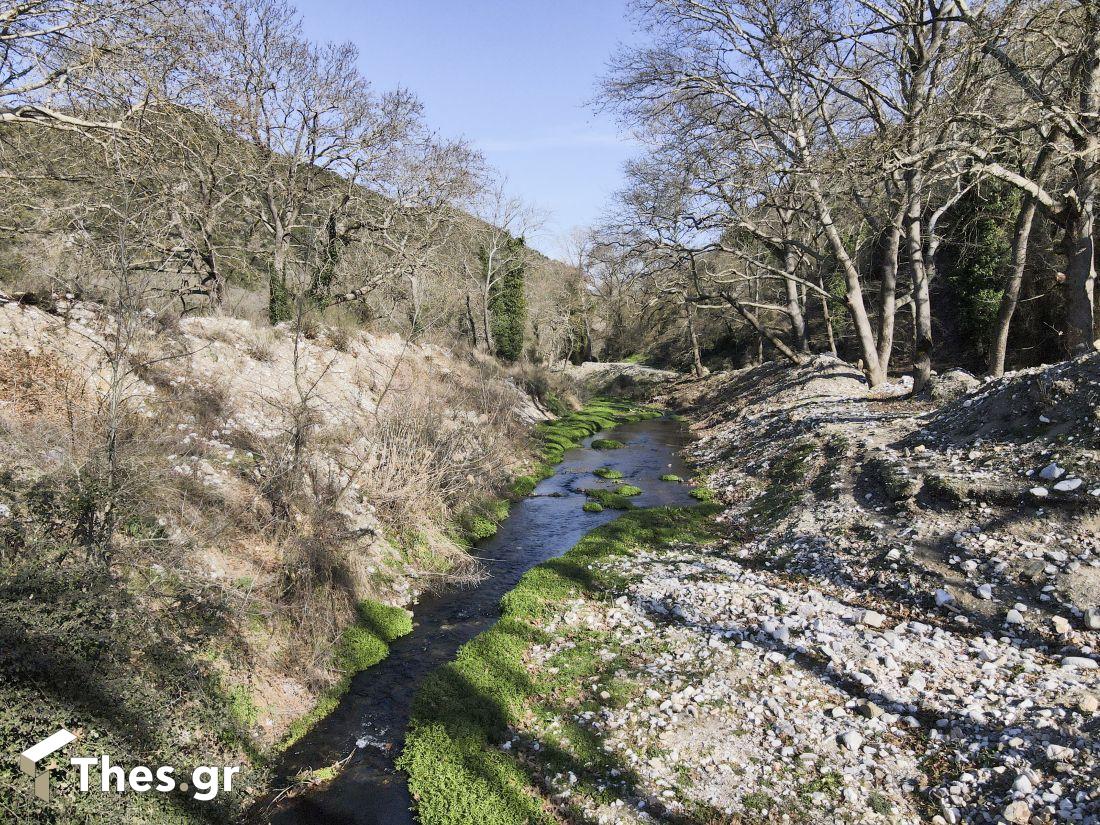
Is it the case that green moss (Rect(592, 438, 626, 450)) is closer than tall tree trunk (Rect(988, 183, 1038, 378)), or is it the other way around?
tall tree trunk (Rect(988, 183, 1038, 378))

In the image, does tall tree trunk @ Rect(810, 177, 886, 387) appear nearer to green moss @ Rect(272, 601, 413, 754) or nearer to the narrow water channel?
the narrow water channel

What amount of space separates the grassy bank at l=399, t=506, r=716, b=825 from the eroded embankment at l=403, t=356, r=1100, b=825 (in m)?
0.03

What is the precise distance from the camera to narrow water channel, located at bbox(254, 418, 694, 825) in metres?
6.18

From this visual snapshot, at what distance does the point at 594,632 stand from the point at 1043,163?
515 inches

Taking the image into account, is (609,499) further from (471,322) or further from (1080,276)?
(471,322)

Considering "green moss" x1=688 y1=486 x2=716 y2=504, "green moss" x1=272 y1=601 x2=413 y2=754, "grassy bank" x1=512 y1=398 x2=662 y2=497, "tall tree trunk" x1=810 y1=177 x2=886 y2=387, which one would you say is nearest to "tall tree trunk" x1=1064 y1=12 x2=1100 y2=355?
"tall tree trunk" x1=810 y1=177 x2=886 y2=387

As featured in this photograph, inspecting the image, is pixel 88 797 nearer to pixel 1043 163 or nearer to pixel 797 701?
pixel 797 701

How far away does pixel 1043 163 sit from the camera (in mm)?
12336

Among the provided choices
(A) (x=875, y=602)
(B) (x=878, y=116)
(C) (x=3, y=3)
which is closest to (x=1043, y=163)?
(B) (x=878, y=116)

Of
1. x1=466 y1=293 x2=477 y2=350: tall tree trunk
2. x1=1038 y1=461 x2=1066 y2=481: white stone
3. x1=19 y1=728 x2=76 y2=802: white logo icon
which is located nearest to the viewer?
x1=19 y1=728 x2=76 y2=802: white logo icon

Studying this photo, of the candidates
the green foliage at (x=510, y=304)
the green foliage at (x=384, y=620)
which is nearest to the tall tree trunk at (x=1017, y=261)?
the green foliage at (x=384, y=620)

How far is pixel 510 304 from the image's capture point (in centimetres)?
4312

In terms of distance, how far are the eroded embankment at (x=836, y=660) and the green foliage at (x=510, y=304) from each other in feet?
100

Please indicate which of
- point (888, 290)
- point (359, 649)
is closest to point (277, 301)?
point (359, 649)
